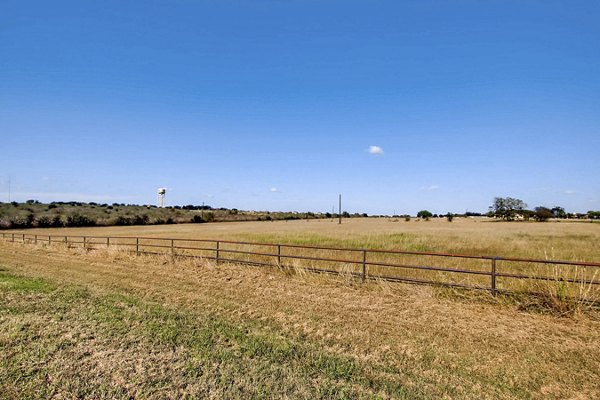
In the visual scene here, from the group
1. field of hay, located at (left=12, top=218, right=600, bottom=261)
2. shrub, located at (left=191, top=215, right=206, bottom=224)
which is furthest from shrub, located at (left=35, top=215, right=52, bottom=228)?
shrub, located at (left=191, top=215, right=206, bottom=224)

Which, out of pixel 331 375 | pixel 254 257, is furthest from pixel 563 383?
pixel 254 257

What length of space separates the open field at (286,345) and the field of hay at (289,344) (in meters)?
0.02

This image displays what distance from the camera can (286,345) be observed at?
19.0 feet

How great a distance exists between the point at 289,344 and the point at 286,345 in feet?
0.24

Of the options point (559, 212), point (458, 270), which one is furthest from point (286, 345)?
point (559, 212)

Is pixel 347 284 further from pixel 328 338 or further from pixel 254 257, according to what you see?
pixel 254 257

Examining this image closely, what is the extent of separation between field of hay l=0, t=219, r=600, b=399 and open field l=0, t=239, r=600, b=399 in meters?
0.02

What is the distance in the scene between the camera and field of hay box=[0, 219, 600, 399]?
448 centimetres

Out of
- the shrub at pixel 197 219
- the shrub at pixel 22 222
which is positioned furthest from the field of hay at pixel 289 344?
the shrub at pixel 197 219

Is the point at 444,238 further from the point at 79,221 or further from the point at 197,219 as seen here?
the point at 197,219

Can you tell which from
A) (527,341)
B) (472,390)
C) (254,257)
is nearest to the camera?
(472,390)

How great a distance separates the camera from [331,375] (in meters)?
4.77

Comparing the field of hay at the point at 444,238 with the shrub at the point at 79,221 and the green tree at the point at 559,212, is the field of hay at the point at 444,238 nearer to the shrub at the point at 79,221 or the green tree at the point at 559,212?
the shrub at the point at 79,221

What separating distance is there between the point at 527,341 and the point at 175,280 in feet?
32.9
